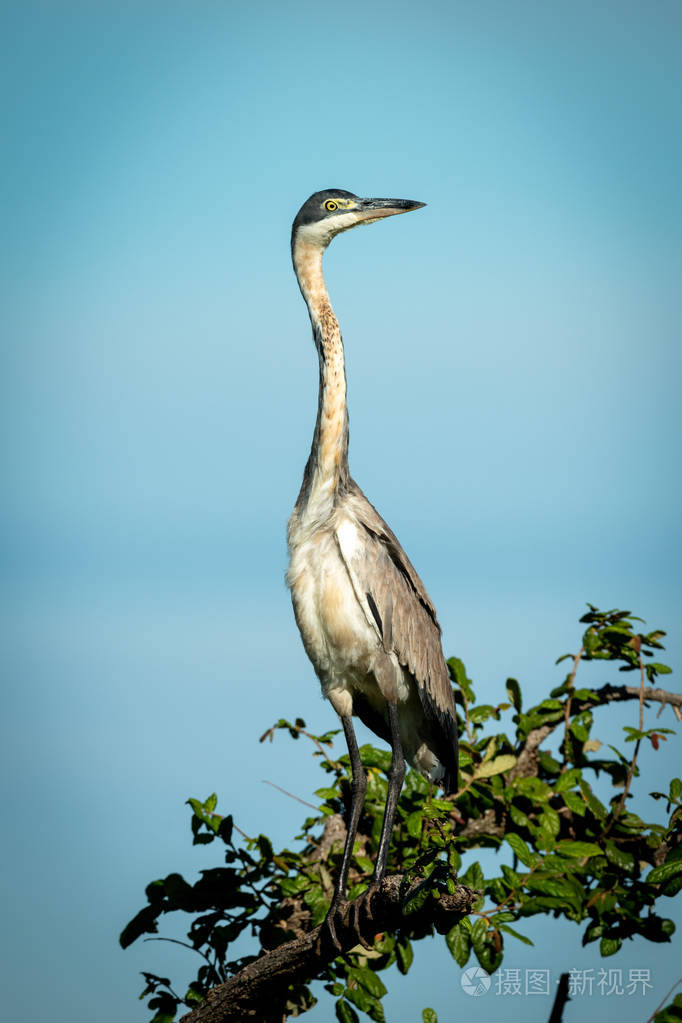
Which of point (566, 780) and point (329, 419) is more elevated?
point (329, 419)

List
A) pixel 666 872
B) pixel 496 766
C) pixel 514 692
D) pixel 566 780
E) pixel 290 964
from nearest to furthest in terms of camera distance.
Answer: pixel 666 872
pixel 290 964
pixel 566 780
pixel 496 766
pixel 514 692

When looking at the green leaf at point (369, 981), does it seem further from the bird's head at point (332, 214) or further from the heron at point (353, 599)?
the bird's head at point (332, 214)

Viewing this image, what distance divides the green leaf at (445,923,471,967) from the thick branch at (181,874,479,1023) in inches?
6.1

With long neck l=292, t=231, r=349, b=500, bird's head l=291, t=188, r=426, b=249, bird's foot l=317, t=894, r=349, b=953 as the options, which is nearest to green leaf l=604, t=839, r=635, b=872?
bird's foot l=317, t=894, r=349, b=953

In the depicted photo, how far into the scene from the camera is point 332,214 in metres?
3.24

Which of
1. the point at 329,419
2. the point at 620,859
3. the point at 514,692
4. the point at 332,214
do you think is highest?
the point at 332,214

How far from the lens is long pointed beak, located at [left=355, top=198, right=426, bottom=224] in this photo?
129 inches

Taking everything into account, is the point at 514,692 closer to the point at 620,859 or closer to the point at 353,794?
the point at 620,859

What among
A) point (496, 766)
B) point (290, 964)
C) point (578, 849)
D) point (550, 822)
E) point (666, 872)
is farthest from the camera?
point (496, 766)

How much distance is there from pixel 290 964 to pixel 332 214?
2.43 meters

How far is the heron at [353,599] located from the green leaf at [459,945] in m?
0.27

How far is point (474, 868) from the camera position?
2.76 metres

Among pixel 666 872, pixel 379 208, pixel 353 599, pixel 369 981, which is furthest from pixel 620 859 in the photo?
pixel 379 208

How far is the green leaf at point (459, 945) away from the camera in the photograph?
2621 mm
